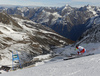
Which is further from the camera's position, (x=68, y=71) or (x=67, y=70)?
(x=67, y=70)

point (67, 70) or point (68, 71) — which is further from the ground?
point (68, 71)

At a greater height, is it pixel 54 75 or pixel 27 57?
pixel 54 75

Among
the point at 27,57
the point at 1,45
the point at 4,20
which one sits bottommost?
the point at 27,57

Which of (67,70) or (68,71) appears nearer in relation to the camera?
(68,71)

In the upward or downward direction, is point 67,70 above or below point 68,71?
below

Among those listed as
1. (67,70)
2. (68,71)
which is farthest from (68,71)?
(67,70)

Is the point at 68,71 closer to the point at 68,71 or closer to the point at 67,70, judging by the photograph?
the point at 68,71

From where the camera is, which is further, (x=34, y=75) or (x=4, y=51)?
(x=4, y=51)

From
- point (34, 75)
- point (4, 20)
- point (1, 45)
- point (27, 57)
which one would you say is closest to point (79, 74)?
point (34, 75)

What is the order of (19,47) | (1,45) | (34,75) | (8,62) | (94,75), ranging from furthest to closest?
(19,47), (1,45), (8,62), (34,75), (94,75)

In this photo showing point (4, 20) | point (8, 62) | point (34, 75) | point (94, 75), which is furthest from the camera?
point (4, 20)

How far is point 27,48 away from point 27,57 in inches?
532

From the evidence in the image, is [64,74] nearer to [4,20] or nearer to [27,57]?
[27,57]

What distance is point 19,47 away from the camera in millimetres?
86438
